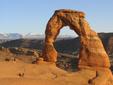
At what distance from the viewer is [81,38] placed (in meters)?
30.8

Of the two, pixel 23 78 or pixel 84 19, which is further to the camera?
pixel 84 19

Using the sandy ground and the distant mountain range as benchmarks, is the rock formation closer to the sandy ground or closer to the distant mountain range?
the sandy ground

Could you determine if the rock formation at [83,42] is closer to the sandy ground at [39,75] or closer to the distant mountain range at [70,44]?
the sandy ground at [39,75]

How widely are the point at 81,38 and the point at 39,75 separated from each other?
5.22 metres

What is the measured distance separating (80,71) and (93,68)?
49.7 inches

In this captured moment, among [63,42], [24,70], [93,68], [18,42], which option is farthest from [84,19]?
[18,42]

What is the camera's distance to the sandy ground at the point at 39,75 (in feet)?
82.8

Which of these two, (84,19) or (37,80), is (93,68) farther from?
(37,80)

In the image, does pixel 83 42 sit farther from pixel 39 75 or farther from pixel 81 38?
pixel 39 75

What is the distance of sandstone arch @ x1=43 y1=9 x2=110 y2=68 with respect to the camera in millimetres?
30047

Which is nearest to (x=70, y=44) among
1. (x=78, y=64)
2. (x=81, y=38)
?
(x=81, y=38)

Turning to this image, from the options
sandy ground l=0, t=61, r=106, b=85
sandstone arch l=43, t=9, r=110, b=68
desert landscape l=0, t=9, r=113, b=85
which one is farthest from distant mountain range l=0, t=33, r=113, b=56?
sandy ground l=0, t=61, r=106, b=85

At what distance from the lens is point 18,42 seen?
14550 centimetres

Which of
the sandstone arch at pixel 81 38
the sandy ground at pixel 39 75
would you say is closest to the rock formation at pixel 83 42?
the sandstone arch at pixel 81 38
